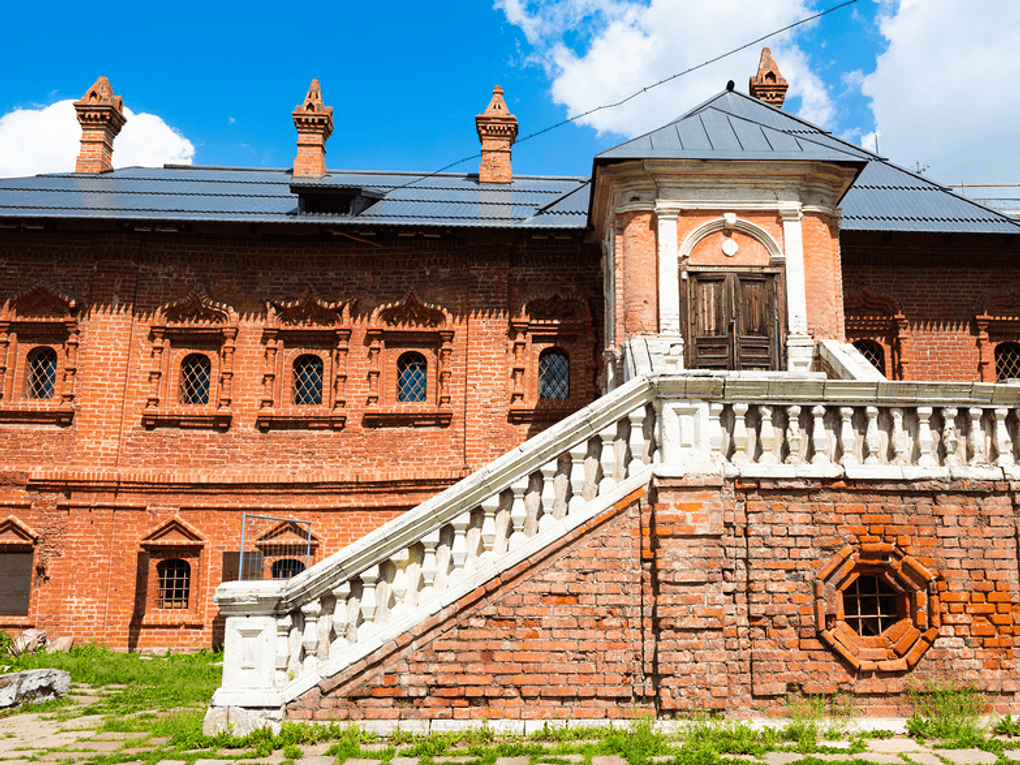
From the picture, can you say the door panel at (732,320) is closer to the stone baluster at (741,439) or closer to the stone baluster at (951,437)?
the stone baluster at (951,437)

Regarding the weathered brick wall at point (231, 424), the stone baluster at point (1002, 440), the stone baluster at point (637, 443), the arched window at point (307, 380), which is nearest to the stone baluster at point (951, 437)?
the stone baluster at point (1002, 440)

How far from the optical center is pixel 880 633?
22.4 ft

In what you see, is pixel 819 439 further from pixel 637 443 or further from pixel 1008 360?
pixel 1008 360

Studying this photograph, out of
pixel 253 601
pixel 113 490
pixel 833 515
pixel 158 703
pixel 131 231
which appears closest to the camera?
pixel 253 601

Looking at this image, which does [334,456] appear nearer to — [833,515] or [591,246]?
[591,246]

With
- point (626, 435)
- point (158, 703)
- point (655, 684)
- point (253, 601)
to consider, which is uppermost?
point (626, 435)

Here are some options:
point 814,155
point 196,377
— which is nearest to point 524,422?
point 196,377

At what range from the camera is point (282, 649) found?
6309mm

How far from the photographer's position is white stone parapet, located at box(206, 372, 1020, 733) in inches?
248

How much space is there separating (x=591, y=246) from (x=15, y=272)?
10.2 metres

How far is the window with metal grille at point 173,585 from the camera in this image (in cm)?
1305

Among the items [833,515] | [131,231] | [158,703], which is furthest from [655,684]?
[131,231]

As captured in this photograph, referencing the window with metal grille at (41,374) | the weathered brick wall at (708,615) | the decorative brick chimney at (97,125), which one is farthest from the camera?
the decorative brick chimney at (97,125)

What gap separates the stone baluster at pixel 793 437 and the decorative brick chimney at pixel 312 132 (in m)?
12.7
